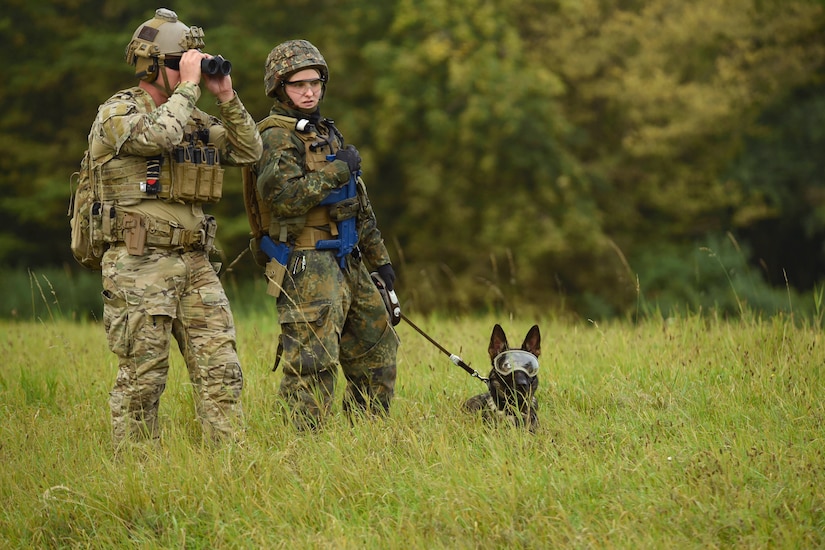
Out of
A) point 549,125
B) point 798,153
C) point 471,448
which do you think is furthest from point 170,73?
point 798,153

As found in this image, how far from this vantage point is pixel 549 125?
59.5ft

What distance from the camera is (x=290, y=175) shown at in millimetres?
5043

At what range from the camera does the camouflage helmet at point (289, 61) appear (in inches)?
201

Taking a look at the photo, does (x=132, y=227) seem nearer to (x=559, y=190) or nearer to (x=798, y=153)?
(x=559, y=190)

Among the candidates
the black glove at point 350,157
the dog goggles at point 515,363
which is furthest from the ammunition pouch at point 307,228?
the dog goggles at point 515,363

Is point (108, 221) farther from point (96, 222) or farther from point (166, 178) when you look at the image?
point (166, 178)

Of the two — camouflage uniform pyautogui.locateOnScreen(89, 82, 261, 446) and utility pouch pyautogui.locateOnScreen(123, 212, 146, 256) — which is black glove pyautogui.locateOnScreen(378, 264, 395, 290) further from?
utility pouch pyautogui.locateOnScreen(123, 212, 146, 256)

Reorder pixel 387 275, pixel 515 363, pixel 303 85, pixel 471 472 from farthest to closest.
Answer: pixel 387 275, pixel 303 85, pixel 515 363, pixel 471 472

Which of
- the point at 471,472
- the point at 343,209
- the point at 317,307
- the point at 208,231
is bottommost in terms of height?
the point at 471,472

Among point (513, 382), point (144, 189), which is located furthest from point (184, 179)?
point (513, 382)

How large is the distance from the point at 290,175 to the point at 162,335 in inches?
42.5

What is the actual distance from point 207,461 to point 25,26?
56.0 ft

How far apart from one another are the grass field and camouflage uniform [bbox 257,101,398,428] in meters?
0.22

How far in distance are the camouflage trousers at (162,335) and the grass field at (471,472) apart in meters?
0.20
